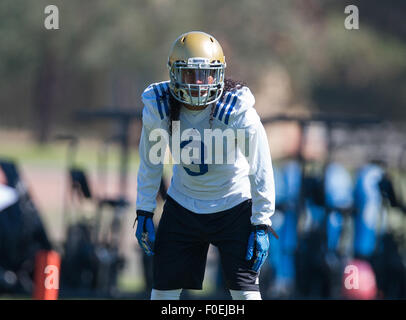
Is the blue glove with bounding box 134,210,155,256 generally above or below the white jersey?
below

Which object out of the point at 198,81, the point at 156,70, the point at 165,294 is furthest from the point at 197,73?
the point at 156,70

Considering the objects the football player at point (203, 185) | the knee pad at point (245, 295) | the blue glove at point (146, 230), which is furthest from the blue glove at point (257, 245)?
the blue glove at point (146, 230)

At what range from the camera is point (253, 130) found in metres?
4.97

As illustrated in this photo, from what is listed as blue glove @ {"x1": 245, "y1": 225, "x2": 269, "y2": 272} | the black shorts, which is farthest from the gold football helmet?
blue glove @ {"x1": 245, "y1": 225, "x2": 269, "y2": 272}

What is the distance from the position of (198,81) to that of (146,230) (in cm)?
91

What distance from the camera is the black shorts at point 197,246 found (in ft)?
16.6

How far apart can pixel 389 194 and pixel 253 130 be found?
4051 mm

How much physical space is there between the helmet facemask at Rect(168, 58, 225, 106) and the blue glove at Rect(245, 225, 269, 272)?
77cm

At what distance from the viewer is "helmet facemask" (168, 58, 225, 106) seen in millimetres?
5000

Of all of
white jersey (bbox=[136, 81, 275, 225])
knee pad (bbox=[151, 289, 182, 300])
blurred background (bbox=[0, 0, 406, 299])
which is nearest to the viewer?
white jersey (bbox=[136, 81, 275, 225])

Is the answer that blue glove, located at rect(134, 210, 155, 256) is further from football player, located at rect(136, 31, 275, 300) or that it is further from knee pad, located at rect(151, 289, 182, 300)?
knee pad, located at rect(151, 289, 182, 300)
